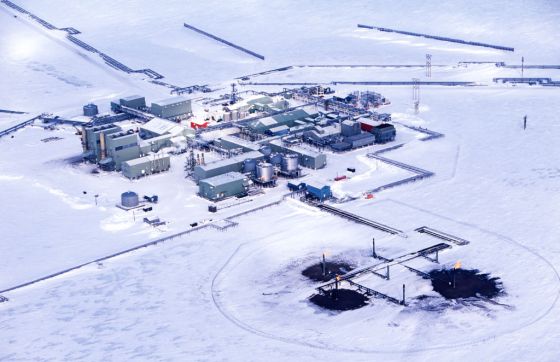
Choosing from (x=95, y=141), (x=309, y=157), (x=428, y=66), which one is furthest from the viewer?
(x=428, y=66)

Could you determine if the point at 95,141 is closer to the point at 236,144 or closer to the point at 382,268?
the point at 236,144

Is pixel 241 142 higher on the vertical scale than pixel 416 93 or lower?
lower

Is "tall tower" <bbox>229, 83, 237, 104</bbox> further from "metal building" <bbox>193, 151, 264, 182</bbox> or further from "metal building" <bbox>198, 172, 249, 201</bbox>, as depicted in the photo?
"metal building" <bbox>198, 172, 249, 201</bbox>

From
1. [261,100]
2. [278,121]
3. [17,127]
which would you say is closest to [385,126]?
[278,121]

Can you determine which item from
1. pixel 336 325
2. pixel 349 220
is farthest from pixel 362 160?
pixel 336 325

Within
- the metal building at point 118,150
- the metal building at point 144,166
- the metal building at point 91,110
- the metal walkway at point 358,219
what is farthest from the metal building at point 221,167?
the metal building at point 91,110

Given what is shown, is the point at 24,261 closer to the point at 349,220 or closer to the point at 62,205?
the point at 62,205

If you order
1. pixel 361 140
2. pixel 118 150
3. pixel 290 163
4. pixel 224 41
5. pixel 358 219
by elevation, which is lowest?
pixel 358 219

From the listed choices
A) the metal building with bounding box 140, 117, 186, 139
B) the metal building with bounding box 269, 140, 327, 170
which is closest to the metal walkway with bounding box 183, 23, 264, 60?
the metal building with bounding box 140, 117, 186, 139
